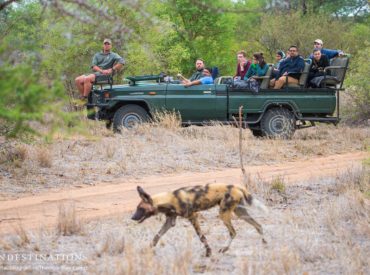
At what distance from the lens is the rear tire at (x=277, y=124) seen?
15.6 meters

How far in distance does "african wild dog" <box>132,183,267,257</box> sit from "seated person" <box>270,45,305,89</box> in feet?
30.3

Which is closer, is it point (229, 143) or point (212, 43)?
point (229, 143)

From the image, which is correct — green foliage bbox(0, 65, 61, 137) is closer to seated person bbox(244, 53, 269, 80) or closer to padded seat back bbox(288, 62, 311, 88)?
seated person bbox(244, 53, 269, 80)

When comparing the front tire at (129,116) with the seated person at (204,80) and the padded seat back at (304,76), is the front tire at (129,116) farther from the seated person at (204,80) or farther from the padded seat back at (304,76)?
the padded seat back at (304,76)

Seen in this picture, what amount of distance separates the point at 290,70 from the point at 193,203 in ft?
32.2

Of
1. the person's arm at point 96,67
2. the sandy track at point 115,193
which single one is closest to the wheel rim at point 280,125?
the sandy track at point 115,193

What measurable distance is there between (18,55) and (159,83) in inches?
421

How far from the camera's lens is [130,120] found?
15.2 metres

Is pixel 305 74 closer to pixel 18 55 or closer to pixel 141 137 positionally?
pixel 141 137

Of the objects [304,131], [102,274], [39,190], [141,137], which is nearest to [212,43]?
[304,131]

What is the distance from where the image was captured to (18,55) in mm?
4707

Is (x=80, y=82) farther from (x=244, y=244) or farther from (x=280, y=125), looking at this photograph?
(x=244, y=244)

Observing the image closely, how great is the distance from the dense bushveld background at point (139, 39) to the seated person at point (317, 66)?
193cm

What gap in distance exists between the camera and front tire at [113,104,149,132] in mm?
15195
